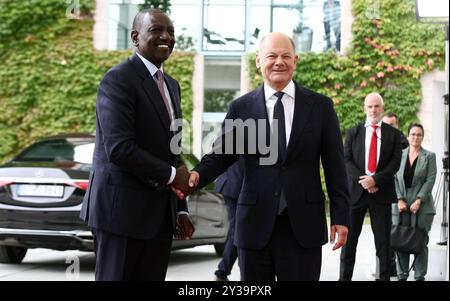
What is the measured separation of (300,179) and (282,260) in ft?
1.38

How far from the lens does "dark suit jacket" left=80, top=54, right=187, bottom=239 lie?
3.96m

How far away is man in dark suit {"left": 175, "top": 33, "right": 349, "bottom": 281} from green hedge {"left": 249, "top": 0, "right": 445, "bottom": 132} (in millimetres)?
14743

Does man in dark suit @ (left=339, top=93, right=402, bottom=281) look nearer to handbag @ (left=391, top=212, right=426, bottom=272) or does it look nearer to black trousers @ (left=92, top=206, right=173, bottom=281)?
handbag @ (left=391, top=212, right=426, bottom=272)

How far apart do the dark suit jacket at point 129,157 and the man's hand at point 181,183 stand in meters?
0.06

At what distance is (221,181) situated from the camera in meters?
7.50

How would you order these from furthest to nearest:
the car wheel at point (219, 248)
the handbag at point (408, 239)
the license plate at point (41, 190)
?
the car wheel at point (219, 248)
the handbag at point (408, 239)
the license plate at point (41, 190)

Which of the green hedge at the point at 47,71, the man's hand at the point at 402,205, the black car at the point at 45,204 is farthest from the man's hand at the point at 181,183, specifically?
the green hedge at the point at 47,71

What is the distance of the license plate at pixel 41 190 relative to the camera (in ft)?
27.5

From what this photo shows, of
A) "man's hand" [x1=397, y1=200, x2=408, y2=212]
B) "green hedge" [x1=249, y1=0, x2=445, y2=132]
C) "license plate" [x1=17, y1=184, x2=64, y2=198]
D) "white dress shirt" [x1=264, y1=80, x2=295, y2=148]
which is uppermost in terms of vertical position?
"green hedge" [x1=249, y1=0, x2=445, y2=132]

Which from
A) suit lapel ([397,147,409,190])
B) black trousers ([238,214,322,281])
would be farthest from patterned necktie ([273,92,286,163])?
suit lapel ([397,147,409,190])

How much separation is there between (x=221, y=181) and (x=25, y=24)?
1367cm

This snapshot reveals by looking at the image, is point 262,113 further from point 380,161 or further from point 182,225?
point 380,161

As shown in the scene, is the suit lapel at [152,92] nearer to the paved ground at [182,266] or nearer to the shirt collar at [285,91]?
the shirt collar at [285,91]
